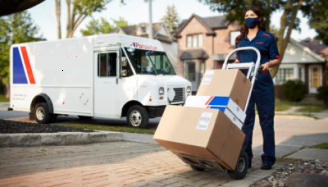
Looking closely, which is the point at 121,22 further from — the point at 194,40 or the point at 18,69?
the point at 18,69

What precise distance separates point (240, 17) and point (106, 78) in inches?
490

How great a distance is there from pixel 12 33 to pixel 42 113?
2748 centimetres

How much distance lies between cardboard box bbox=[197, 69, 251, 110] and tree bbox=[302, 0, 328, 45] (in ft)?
57.6

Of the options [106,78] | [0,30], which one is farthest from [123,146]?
[0,30]

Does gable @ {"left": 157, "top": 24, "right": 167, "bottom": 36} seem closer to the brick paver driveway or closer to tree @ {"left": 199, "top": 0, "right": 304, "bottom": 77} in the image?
tree @ {"left": 199, "top": 0, "right": 304, "bottom": 77}

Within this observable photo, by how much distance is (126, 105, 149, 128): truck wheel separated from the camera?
9.98 metres

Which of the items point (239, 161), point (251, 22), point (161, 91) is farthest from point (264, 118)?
point (161, 91)

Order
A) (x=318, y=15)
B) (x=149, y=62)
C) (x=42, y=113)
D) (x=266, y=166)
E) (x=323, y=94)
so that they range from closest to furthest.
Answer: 1. (x=266, y=166)
2. (x=149, y=62)
3. (x=42, y=113)
4. (x=318, y=15)
5. (x=323, y=94)

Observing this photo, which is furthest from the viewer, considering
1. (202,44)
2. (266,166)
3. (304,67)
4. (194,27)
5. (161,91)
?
(194,27)

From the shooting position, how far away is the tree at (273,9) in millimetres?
19359

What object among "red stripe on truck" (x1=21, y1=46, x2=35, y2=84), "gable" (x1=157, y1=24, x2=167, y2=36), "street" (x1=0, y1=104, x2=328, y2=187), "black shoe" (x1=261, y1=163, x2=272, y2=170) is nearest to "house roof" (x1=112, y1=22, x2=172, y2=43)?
"gable" (x1=157, y1=24, x2=167, y2=36)

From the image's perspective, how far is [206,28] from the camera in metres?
35.0

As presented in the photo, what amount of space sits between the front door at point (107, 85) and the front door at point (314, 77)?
24.3 metres

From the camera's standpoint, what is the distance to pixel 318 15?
20422 millimetres
